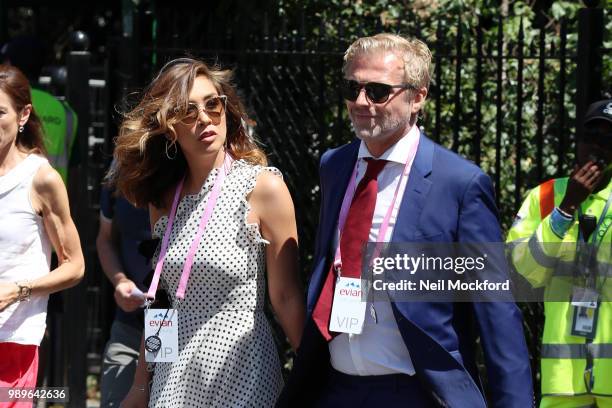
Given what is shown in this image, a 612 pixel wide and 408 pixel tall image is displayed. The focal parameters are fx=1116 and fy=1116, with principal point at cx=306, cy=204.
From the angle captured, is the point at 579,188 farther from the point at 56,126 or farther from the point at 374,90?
the point at 56,126

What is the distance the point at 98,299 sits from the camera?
25.6 ft

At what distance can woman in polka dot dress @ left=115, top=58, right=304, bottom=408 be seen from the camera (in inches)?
150

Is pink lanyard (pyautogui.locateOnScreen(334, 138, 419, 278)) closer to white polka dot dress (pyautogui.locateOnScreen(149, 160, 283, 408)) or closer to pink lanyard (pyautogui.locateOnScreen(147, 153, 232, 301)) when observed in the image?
white polka dot dress (pyautogui.locateOnScreen(149, 160, 283, 408))

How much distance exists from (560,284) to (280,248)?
1.32 meters

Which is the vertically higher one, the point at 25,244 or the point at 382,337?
the point at 382,337

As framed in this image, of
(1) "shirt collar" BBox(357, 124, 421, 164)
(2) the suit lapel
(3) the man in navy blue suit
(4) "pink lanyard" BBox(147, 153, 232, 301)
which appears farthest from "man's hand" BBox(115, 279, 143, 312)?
(2) the suit lapel

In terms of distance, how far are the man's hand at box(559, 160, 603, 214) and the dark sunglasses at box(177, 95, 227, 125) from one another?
1.44 m

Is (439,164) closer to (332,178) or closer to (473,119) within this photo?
(332,178)

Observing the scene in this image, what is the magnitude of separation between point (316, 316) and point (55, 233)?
1.43 meters

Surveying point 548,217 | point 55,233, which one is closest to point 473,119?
point 548,217

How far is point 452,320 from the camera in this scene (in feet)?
11.5

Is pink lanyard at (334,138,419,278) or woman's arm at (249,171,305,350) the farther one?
woman's arm at (249,171,305,350)

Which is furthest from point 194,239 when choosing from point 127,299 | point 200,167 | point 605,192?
point 605,192

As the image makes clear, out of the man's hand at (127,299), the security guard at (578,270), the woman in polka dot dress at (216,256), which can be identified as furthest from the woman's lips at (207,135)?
the security guard at (578,270)
